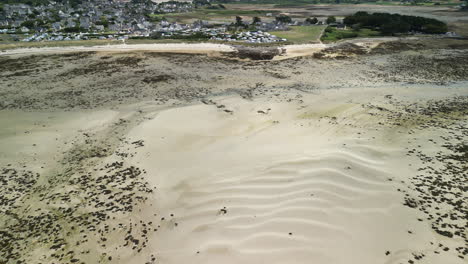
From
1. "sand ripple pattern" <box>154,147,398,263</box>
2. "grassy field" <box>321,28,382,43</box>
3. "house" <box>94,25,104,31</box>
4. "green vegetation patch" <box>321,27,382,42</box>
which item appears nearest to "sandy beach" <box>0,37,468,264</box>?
"sand ripple pattern" <box>154,147,398,263</box>

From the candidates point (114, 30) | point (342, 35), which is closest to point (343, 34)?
point (342, 35)

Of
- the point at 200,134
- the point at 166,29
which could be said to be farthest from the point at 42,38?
the point at 200,134

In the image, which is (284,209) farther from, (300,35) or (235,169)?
(300,35)

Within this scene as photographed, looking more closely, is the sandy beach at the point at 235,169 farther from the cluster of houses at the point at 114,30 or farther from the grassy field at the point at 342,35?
the cluster of houses at the point at 114,30

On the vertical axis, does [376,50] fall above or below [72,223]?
above

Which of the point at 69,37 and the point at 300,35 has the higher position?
the point at 300,35

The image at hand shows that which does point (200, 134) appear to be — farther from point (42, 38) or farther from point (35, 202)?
point (42, 38)

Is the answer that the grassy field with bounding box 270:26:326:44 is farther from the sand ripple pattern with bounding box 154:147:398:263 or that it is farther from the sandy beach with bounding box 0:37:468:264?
the sand ripple pattern with bounding box 154:147:398:263

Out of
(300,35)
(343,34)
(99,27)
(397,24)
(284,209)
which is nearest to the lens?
(284,209)
